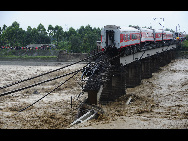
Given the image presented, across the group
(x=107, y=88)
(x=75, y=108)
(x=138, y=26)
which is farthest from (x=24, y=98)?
(x=138, y=26)

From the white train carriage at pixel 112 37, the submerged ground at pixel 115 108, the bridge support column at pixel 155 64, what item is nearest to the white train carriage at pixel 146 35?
the bridge support column at pixel 155 64

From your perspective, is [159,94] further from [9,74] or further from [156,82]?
[9,74]

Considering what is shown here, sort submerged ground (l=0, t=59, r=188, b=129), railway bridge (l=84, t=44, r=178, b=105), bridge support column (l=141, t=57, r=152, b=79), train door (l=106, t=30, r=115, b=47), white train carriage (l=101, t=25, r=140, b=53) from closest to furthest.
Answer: submerged ground (l=0, t=59, r=188, b=129) → railway bridge (l=84, t=44, r=178, b=105) → white train carriage (l=101, t=25, r=140, b=53) → train door (l=106, t=30, r=115, b=47) → bridge support column (l=141, t=57, r=152, b=79)

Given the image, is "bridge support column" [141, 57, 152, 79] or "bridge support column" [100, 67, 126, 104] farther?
"bridge support column" [141, 57, 152, 79]

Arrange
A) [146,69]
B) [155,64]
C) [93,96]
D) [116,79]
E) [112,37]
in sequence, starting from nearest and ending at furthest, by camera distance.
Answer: [93,96] < [116,79] < [112,37] < [146,69] < [155,64]

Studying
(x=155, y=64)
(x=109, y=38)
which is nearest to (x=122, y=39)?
(x=109, y=38)

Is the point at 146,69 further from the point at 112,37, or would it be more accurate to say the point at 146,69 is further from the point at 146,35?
the point at 112,37

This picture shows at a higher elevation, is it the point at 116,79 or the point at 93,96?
the point at 116,79

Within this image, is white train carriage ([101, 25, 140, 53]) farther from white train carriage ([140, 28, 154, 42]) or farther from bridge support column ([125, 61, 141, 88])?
white train carriage ([140, 28, 154, 42])

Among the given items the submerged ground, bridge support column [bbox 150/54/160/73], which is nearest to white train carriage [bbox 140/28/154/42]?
bridge support column [bbox 150/54/160/73]

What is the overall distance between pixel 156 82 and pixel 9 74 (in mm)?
28234

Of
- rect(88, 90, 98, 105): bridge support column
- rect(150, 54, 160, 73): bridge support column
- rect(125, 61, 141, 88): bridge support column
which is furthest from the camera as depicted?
rect(150, 54, 160, 73): bridge support column

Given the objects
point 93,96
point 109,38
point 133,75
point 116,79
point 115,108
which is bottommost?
point 115,108

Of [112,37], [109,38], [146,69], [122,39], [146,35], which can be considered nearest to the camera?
[112,37]
